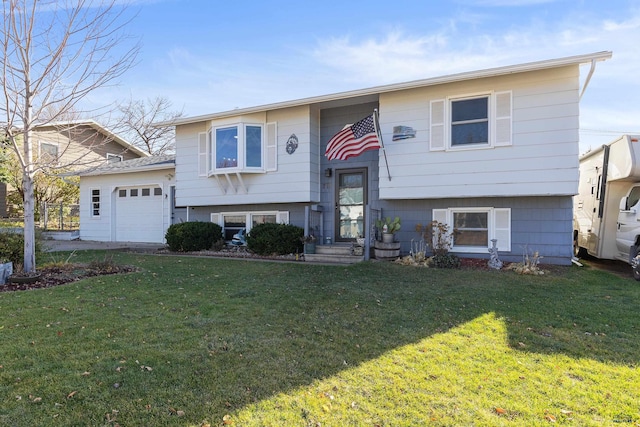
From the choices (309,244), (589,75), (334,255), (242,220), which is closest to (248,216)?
(242,220)

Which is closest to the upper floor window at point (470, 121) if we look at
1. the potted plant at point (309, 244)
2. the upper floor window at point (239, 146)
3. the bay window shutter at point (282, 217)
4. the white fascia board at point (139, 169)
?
the potted plant at point (309, 244)

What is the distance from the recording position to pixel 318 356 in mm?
3258

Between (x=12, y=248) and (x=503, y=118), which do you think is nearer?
(x=12, y=248)

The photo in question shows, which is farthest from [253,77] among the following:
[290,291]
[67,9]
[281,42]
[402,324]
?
[402,324]

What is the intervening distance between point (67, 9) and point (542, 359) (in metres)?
8.57

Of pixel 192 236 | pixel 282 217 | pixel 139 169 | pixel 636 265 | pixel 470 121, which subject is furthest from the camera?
pixel 139 169

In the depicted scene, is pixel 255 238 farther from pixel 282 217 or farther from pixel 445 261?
pixel 445 261

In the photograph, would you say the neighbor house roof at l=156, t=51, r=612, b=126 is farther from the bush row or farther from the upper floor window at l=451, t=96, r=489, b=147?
the bush row

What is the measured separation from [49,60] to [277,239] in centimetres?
595

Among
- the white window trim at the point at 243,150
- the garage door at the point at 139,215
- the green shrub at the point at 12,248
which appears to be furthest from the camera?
the garage door at the point at 139,215

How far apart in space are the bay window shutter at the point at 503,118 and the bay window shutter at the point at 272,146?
572 cm

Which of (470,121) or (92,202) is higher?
(470,121)

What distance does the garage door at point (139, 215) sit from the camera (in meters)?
13.6

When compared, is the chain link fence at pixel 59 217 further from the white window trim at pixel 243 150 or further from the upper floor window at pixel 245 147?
the white window trim at pixel 243 150
